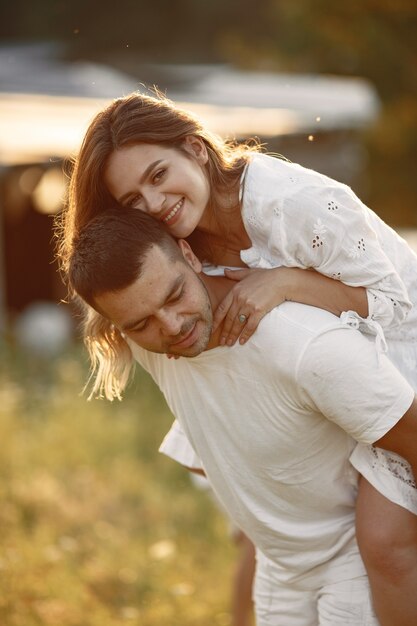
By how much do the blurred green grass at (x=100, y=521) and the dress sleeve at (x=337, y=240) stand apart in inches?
106

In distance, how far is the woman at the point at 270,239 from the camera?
2631 mm

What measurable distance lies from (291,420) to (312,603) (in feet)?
2.15

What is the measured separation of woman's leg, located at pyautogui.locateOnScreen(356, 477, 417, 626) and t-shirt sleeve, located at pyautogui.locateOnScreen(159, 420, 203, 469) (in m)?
0.80

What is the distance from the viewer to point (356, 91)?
15258 millimetres

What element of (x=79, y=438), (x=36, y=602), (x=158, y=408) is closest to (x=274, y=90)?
(x=158, y=408)

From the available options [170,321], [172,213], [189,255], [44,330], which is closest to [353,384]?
[170,321]

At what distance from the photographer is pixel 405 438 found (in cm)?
253

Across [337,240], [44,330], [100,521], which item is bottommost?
[44,330]

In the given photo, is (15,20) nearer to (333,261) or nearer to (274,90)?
(274,90)

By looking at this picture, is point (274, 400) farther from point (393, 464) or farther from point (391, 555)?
point (391, 555)

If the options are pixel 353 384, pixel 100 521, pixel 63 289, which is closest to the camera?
pixel 353 384

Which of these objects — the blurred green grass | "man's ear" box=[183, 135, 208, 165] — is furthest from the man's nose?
the blurred green grass

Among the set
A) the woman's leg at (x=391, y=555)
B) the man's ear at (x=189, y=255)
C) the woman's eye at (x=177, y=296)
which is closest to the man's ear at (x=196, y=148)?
the man's ear at (x=189, y=255)

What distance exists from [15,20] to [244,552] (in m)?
25.0
